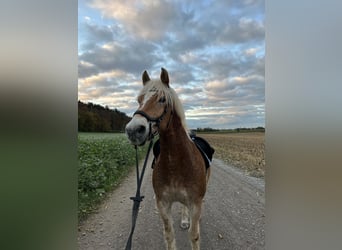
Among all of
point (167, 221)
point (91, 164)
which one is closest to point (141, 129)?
point (91, 164)

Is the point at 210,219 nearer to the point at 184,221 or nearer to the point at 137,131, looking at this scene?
the point at 184,221

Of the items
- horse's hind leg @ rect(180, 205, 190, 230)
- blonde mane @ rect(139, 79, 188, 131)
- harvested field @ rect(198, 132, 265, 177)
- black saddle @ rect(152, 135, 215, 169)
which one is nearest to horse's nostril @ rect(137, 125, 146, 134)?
blonde mane @ rect(139, 79, 188, 131)

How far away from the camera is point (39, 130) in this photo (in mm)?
583

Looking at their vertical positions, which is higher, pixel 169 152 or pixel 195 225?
pixel 169 152

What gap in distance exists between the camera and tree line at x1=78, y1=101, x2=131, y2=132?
A: 2.61 feet

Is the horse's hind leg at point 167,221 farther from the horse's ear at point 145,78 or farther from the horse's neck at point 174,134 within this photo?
the horse's ear at point 145,78

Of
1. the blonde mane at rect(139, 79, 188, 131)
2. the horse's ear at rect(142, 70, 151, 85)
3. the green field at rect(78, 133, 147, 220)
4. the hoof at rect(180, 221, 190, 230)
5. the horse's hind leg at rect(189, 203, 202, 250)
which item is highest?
the horse's ear at rect(142, 70, 151, 85)

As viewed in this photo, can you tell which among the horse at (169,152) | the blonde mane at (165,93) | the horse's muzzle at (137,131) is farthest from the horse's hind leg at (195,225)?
the horse's muzzle at (137,131)

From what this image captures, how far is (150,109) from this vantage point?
1097 mm

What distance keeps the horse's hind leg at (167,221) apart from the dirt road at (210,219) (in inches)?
4.4

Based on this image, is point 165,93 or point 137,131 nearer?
point 137,131

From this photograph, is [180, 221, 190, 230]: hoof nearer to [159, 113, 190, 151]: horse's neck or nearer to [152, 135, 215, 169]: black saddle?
[152, 135, 215, 169]: black saddle

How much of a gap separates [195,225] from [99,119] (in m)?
0.99

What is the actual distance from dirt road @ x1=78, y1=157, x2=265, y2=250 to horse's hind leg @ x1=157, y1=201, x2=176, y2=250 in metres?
0.11
